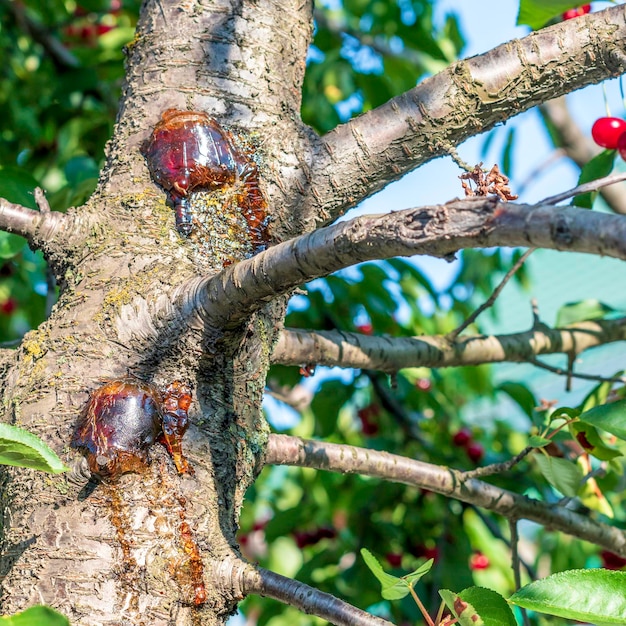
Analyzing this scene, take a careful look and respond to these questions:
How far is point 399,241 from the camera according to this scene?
58 cm

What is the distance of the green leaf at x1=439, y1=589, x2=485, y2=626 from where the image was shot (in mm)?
754

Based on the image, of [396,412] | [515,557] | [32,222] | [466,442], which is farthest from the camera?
[466,442]

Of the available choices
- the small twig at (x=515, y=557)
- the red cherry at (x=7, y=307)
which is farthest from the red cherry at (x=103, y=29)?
the small twig at (x=515, y=557)

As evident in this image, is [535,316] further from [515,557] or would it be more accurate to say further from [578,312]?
[515,557]

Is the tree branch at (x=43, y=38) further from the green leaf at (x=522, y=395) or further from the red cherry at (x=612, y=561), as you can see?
the red cherry at (x=612, y=561)

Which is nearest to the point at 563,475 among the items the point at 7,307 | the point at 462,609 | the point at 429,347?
the point at 429,347

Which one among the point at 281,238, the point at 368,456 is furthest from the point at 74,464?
the point at 368,456

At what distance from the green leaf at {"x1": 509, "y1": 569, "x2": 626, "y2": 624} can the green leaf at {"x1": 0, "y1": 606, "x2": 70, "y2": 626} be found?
1.27ft

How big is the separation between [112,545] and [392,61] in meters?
2.08

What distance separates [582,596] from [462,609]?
14 centimetres

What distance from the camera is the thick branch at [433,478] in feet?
3.45

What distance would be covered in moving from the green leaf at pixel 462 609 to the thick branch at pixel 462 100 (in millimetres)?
485

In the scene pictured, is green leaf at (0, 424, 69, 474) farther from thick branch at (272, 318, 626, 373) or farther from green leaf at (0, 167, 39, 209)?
green leaf at (0, 167, 39, 209)

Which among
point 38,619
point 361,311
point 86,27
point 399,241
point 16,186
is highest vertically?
point 86,27
